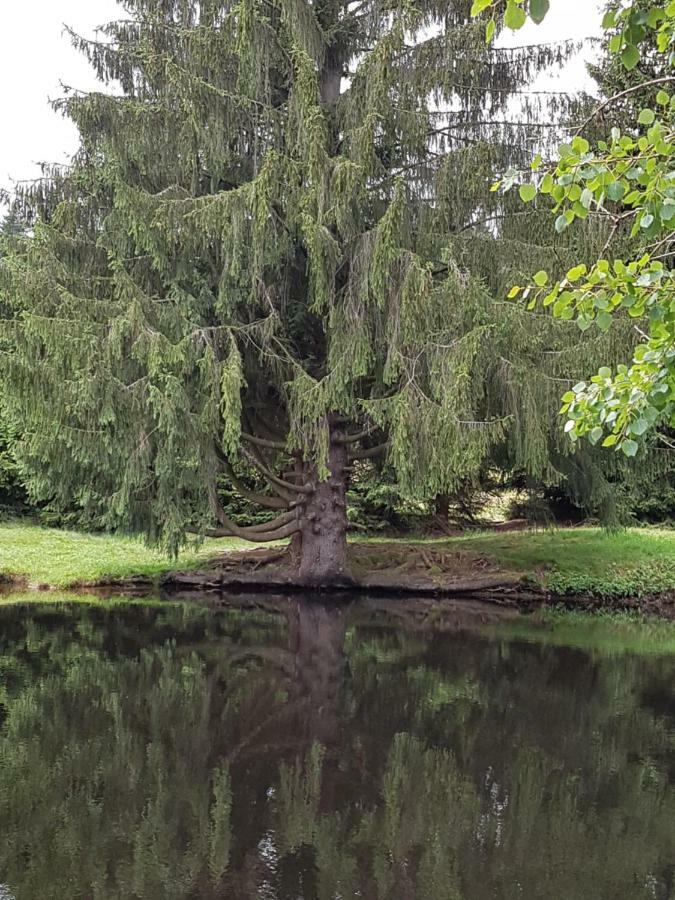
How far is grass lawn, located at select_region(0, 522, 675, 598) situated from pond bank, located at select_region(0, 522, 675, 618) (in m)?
0.02

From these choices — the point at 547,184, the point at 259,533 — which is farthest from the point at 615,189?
the point at 259,533

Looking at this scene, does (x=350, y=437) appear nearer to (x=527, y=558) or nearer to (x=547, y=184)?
(x=527, y=558)

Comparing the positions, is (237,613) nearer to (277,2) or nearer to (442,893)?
(442,893)

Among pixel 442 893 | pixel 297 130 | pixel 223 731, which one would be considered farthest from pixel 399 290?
pixel 442 893

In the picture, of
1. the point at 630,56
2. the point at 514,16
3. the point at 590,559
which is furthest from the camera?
the point at 590,559

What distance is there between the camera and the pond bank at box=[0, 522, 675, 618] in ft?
43.5

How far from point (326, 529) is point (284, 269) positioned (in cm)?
415

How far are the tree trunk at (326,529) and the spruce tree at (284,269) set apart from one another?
38 mm

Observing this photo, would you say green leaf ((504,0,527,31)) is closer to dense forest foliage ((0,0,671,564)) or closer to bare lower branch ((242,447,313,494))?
dense forest foliage ((0,0,671,564))

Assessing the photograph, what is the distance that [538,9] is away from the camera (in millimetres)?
2068

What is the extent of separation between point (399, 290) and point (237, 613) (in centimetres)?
501

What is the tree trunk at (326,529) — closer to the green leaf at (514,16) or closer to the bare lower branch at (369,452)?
the bare lower branch at (369,452)

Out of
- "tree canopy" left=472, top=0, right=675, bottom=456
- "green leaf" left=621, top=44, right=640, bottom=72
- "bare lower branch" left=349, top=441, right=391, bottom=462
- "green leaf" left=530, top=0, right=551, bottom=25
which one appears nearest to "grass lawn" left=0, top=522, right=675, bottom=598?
"bare lower branch" left=349, top=441, right=391, bottom=462

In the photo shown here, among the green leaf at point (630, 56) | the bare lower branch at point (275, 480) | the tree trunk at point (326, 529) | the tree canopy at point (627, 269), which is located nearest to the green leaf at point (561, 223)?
the tree canopy at point (627, 269)
